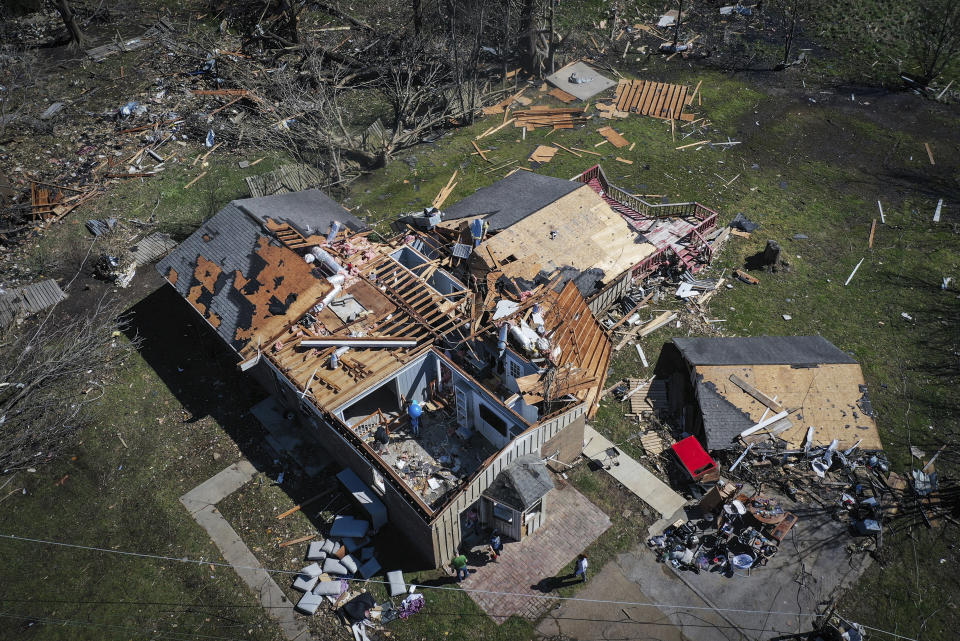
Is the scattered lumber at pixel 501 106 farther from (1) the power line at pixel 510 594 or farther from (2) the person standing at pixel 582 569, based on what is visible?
(1) the power line at pixel 510 594

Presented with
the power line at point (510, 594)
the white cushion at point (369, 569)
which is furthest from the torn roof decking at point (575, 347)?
the white cushion at point (369, 569)

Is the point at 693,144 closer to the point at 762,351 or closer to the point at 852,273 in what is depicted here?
the point at 852,273

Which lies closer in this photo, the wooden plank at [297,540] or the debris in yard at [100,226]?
the wooden plank at [297,540]

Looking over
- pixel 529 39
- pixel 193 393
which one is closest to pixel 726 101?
pixel 529 39

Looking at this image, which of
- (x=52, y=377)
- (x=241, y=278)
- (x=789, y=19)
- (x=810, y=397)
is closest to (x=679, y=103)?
(x=789, y=19)

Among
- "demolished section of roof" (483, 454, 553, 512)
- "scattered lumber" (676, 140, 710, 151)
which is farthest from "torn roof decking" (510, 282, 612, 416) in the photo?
"scattered lumber" (676, 140, 710, 151)

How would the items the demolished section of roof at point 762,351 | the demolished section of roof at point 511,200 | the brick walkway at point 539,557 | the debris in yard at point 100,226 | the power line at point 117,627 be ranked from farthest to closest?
the debris in yard at point 100,226 → the demolished section of roof at point 511,200 → the demolished section of roof at point 762,351 → the brick walkway at point 539,557 → the power line at point 117,627

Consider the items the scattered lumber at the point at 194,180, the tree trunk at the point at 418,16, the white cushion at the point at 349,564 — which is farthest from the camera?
the tree trunk at the point at 418,16

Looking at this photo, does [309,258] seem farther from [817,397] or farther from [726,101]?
[726,101]
